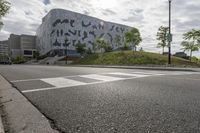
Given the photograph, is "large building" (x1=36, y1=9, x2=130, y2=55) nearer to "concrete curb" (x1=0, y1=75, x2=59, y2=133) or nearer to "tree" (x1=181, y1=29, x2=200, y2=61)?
"tree" (x1=181, y1=29, x2=200, y2=61)

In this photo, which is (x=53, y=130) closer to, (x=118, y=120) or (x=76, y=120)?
(x=76, y=120)

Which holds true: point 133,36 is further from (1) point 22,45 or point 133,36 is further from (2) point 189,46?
(1) point 22,45

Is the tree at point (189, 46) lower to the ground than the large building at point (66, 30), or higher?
lower

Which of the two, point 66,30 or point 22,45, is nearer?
point 66,30

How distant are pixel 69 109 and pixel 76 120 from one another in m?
0.84

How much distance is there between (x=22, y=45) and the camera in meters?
151

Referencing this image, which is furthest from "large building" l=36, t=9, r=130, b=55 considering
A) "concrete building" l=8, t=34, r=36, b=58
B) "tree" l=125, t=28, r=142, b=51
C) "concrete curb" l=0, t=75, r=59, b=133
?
"concrete curb" l=0, t=75, r=59, b=133

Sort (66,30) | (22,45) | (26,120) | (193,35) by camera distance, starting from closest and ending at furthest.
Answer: (26,120) < (193,35) < (66,30) < (22,45)

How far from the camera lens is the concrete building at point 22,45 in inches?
5907

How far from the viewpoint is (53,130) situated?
328 centimetres

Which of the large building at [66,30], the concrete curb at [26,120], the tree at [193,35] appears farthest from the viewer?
the large building at [66,30]

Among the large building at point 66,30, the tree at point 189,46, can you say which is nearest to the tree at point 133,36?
the tree at point 189,46

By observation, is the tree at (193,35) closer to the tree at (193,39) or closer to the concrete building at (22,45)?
the tree at (193,39)

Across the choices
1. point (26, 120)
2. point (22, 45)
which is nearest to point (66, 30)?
point (22, 45)
